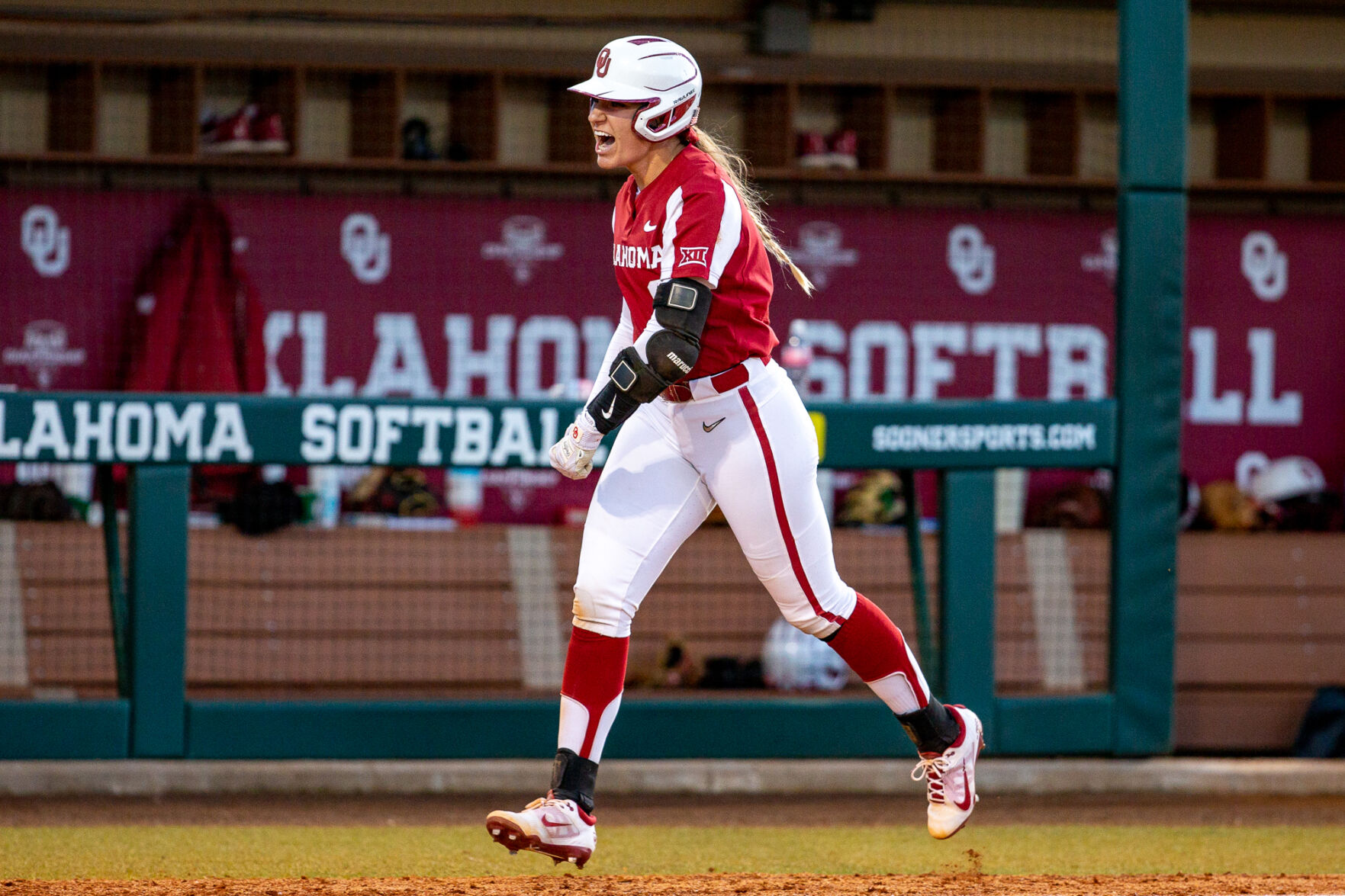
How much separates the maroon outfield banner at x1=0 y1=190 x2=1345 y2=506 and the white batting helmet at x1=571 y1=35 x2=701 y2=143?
4.96 meters

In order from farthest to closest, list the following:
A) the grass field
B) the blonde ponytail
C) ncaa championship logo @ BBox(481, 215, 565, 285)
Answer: ncaa championship logo @ BBox(481, 215, 565, 285) → the grass field → the blonde ponytail

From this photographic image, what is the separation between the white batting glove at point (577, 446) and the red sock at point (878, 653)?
2.42 feet

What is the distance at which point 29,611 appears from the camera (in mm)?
6383

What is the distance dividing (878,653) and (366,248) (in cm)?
568

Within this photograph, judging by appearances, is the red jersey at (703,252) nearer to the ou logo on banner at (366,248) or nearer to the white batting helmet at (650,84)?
the white batting helmet at (650,84)

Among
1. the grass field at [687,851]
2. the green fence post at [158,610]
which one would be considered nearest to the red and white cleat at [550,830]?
the grass field at [687,851]

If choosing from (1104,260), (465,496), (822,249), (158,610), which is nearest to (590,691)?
(158,610)

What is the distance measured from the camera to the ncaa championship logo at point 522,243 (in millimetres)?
8734

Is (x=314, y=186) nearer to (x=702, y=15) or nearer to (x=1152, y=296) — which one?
(x=702, y=15)

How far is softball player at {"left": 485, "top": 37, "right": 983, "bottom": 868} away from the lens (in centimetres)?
326

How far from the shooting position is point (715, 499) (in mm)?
3527

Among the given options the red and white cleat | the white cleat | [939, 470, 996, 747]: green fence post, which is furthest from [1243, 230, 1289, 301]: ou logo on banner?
the red and white cleat

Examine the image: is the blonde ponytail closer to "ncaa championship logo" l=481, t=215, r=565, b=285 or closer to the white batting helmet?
the white batting helmet

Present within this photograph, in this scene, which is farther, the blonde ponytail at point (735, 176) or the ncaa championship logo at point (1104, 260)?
the ncaa championship logo at point (1104, 260)
